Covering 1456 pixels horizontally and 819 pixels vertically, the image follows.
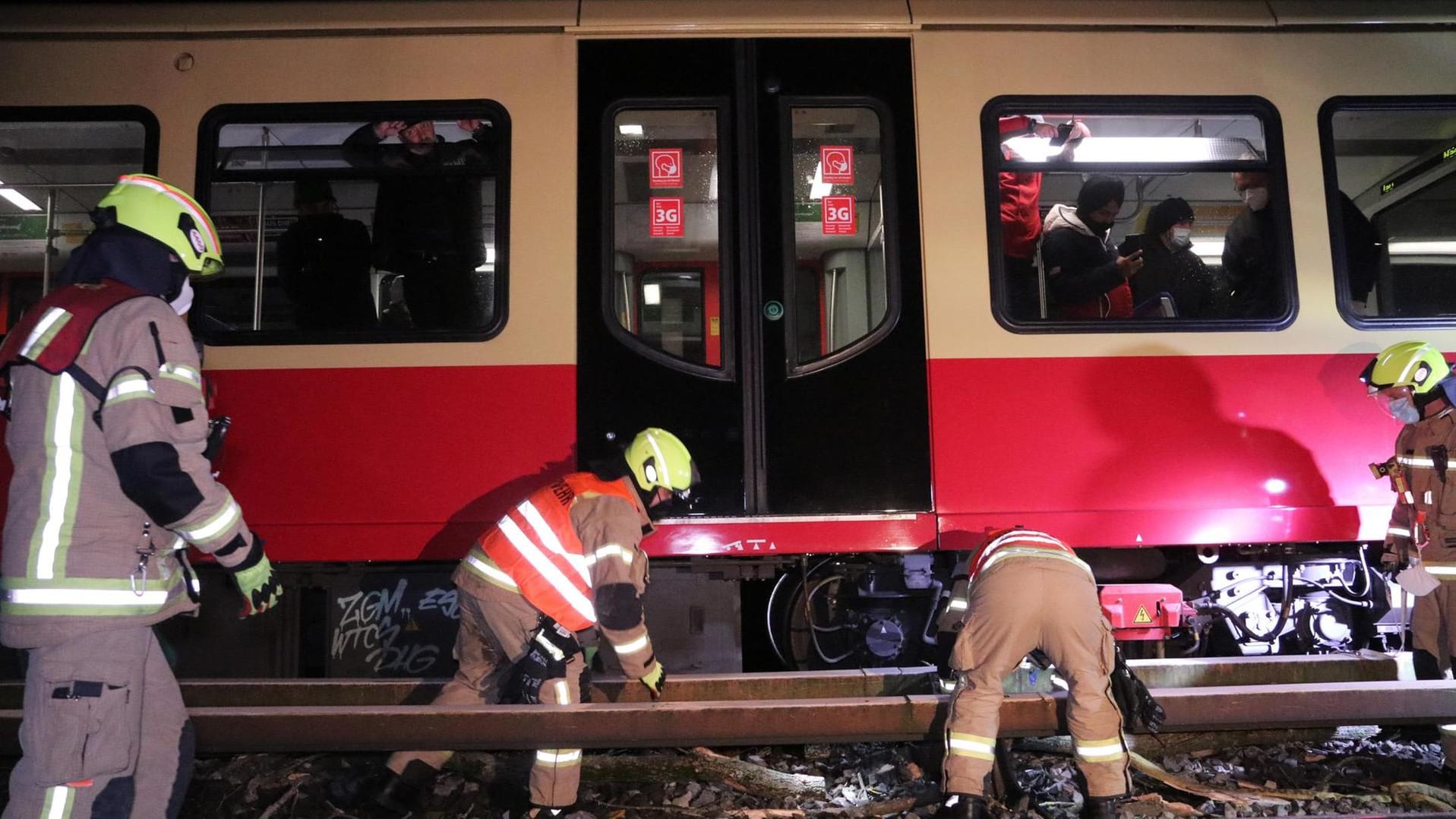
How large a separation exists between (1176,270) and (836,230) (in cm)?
173

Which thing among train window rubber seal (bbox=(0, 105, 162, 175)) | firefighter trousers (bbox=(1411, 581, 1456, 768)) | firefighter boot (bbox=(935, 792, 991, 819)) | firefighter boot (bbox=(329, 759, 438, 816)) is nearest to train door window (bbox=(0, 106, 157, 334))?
train window rubber seal (bbox=(0, 105, 162, 175))

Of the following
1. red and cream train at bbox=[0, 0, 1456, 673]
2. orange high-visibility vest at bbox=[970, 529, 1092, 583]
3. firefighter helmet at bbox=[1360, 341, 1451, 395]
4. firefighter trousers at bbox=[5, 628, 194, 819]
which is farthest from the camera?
red and cream train at bbox=[0, 0, 1456, 673]

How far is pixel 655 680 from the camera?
3865 mm

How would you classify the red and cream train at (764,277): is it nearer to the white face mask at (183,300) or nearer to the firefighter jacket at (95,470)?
the white face mask at (183,300)

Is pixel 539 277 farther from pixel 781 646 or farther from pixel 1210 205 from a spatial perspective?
pixel 1210 205

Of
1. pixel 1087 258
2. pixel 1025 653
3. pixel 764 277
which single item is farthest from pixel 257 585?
pixel 1087 258

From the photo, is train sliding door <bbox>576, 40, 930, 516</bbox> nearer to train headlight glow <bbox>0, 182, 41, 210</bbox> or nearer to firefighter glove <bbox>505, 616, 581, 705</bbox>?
firefighter glove <bbox>505, 616, 581, 705</bbox>

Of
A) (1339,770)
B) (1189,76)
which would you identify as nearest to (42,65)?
(1189,76)

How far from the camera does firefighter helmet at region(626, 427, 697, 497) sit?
12.5ft

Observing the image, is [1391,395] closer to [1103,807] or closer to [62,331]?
[1103,807]

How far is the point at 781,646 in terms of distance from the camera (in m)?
4.80

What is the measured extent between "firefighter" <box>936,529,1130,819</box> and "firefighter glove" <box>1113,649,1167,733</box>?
0.20 feet

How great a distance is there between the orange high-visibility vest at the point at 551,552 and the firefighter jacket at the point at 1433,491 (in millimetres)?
3432

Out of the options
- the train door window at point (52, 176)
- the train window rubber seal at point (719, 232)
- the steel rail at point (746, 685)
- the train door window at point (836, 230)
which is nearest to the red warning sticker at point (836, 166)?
the train door window at point (836, 230)
